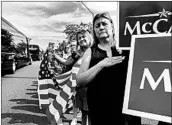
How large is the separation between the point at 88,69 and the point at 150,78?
1.48 ft

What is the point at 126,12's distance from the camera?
154cm

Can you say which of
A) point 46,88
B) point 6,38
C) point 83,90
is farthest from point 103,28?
point 6,38

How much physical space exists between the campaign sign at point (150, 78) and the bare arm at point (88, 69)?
0.15 m

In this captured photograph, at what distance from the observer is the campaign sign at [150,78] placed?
4.42ft

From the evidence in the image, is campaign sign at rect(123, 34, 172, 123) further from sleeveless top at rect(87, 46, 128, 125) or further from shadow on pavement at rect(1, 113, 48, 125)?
shadow on pavement at rect(1, 113, 48, 125)

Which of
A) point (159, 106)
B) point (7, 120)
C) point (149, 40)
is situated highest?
point (149, 40)

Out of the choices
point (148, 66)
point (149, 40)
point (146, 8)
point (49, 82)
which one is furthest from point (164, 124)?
point (49, 82)

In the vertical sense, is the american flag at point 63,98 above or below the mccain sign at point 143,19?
below

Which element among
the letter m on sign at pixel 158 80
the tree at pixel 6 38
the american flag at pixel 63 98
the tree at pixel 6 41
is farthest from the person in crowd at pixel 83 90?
the tree at pixel 6 38

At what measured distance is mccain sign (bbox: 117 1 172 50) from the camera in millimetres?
1441

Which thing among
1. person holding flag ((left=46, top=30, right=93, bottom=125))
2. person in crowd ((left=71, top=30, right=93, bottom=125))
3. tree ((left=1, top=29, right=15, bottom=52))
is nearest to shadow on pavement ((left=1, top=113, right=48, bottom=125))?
person holding flag ((left=46, top=30, right=93, bottom=125))

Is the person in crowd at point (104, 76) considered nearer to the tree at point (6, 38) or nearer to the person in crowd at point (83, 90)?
the person in crowd at point (83, 90)

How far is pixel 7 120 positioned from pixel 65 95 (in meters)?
1.64

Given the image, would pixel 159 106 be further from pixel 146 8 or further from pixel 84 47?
pixel 84 47
